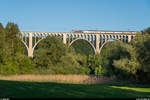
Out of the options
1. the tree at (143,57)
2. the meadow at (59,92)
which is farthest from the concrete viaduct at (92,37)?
the meadow at (59,92)

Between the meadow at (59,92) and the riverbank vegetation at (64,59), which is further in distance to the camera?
the riverbank vegetation at (64,59)

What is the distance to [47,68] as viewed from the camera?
3155cm

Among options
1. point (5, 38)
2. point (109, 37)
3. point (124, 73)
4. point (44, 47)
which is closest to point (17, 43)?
point (5, 38)

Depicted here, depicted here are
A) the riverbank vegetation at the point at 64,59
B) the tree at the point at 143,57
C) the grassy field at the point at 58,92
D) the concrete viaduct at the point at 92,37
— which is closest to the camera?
the grassy field at the point at 58,92

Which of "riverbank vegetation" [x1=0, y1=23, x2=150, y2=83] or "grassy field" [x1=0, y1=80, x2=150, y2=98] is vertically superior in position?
"riverbank vegetation" [x1=0, y1=23, x2=150, y2=83]

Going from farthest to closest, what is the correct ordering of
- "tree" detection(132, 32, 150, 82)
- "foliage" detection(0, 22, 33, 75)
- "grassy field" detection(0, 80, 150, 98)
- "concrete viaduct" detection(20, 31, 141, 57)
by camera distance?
"concrete viaduct" detection(20, 31, 141, 57) → "foliage" detection(0, 22, 33, 75) → "tree" detection(132, 32, 150, 82) → "grassy field" detection(0, 80, 150, 98)

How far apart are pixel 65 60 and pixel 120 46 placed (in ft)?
30.6

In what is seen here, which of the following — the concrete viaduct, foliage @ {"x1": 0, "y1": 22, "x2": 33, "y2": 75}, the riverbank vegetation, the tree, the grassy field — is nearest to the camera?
the grassy field

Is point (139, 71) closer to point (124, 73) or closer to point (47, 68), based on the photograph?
point (124, 73)

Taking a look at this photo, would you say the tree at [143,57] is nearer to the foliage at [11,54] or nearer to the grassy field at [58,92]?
the grassy field at [58,92]

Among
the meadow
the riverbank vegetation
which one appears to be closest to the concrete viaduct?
the riverbank vegetation

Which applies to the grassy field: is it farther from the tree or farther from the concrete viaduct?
the concrete viaduct

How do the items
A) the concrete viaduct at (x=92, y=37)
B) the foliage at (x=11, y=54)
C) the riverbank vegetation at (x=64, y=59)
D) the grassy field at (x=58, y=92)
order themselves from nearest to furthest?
the grassy field at (x=58, y=92), the riverbank vegetation at (x=64, y=59), the foliage at (x=11, y=54), the concrete viaduct at (x=92, y=37)

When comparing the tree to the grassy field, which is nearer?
the grassy field
